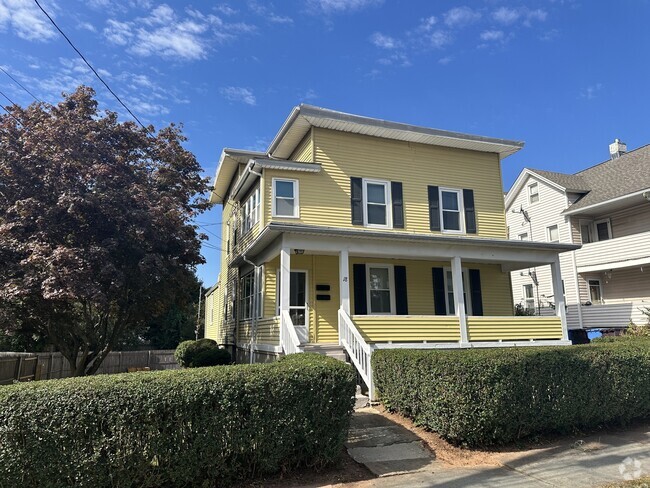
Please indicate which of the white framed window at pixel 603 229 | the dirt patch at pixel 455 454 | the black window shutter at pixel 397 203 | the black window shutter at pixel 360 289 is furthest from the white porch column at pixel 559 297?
the white framed window at pixel 603 229

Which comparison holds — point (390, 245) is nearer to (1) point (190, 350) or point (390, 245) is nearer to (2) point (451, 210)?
(2) point (451, 210)

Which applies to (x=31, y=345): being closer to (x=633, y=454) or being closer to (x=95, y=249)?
(x=95, y=249)

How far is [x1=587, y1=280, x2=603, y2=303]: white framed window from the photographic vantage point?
2022 centimetres

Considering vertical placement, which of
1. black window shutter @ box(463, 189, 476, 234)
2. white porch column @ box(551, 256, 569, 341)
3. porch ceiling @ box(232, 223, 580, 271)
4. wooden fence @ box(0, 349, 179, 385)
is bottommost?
wooden fence @ box(0, 349, 179, 385)

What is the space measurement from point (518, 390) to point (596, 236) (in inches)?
703

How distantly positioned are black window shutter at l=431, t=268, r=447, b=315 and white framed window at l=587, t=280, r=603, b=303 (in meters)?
9.85

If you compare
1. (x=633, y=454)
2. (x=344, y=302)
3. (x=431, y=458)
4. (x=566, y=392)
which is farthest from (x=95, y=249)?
(x=633, y=454)

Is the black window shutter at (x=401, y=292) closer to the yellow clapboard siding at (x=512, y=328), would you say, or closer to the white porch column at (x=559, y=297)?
the yellow clapboard siding at (x=512, y=328)

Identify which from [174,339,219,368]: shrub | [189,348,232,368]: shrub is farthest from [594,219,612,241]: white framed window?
[174,339,219,368]: shrub

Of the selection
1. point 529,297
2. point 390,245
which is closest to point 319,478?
point 390,245

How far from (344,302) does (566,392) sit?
5457 millimetres

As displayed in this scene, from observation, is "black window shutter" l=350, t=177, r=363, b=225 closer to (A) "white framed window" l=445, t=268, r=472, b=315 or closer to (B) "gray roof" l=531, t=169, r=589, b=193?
(A) "white framed window" l=445, t=268, r=472, b=315

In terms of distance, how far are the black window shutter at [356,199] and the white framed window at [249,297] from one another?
3562 mm

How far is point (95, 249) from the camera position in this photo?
33.6 feet
